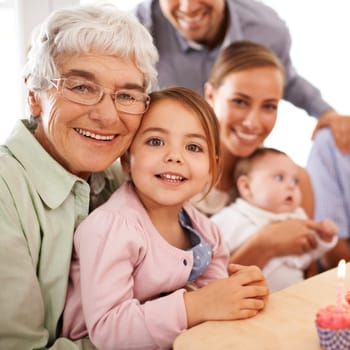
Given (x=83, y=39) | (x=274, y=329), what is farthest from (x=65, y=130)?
(x=274, y=329)

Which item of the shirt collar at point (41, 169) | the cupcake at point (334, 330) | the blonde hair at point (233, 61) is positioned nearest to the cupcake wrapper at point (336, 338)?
the cupcake at point (334, 330)

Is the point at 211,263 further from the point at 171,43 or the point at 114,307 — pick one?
the point at 171,43

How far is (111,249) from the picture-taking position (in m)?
1.35

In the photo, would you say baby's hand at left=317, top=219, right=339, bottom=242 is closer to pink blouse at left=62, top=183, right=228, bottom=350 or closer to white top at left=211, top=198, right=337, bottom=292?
white top at left=211, top=198, right=337, bottom=292

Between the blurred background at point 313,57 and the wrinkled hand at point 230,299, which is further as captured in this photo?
the blurred background at point 313,57

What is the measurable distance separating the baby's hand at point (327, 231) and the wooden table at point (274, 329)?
127cm

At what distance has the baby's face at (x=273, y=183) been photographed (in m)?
2.44

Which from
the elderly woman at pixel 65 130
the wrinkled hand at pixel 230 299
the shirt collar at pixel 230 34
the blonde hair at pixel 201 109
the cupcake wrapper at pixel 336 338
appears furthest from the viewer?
the shirt collar at pixel 230 34

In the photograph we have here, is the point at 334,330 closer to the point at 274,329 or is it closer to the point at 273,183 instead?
the point at 274,329

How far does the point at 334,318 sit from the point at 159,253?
1.64ft

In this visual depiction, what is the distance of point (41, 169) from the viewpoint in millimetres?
1507

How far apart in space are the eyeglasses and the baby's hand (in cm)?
139

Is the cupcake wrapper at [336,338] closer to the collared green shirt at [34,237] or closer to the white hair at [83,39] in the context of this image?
the collared green shirt at [34,237]

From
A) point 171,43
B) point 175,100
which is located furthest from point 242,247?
point 175,100
